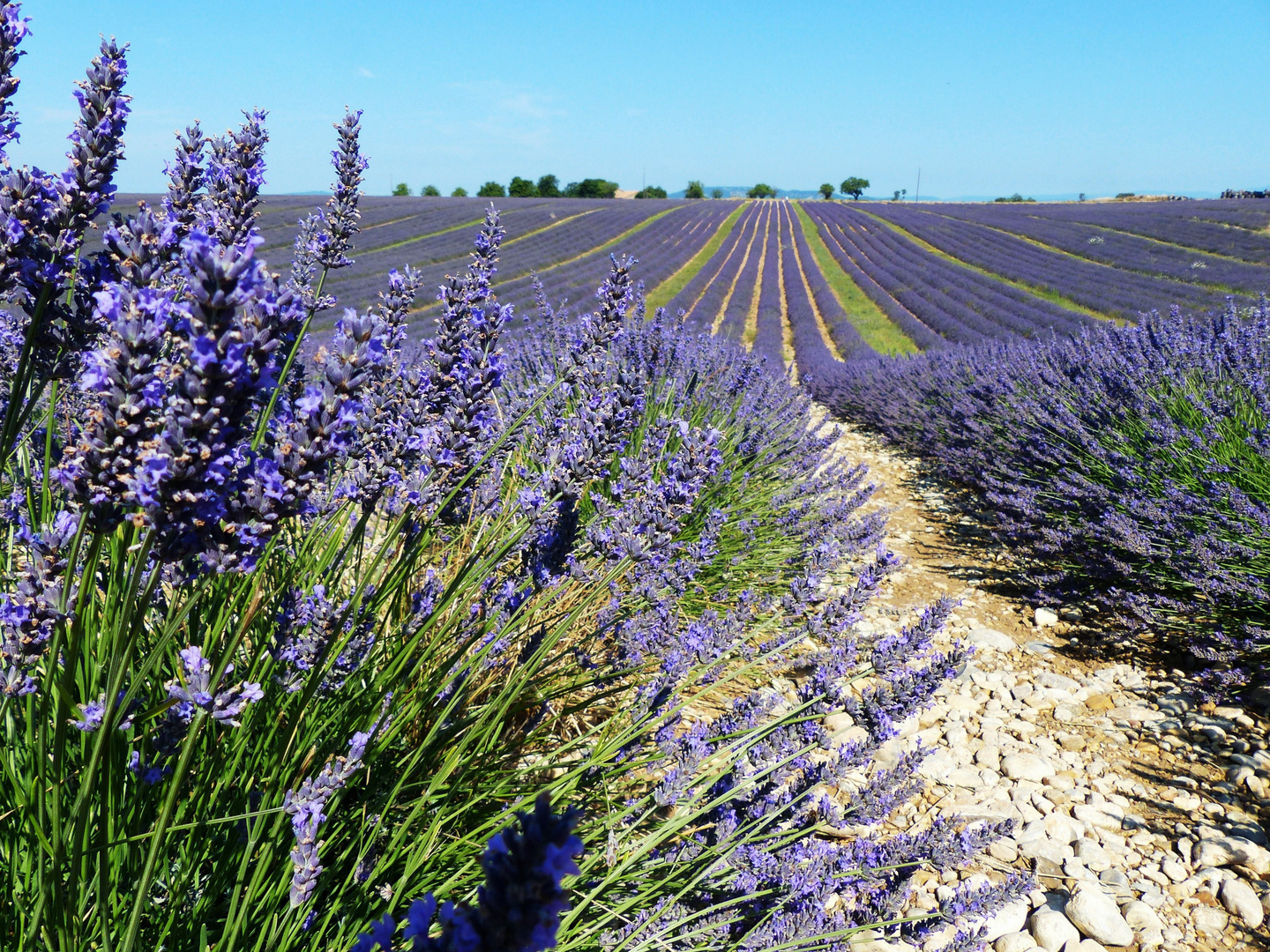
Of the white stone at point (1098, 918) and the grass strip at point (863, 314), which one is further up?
the grass strip at point (863, 314)

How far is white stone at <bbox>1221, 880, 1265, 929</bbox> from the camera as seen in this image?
2.12m

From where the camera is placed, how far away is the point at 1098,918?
6.91 ft

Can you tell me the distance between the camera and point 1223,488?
3688 mm

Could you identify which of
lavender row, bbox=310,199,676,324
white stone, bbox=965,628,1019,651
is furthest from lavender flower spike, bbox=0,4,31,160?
lavender row, bbox=310,199,676,324

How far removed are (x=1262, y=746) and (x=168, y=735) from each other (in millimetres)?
3833

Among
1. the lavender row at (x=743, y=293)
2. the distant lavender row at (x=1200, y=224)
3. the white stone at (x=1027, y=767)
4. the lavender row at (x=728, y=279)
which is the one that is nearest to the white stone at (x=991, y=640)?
the white stone at (x=1027, y=767)

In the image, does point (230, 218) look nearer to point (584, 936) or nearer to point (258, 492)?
point (258, 492)

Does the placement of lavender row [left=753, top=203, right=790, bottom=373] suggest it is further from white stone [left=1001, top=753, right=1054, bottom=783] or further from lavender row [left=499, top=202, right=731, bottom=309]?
white stone [left=1001, top=753, right=1054, bottom=783]

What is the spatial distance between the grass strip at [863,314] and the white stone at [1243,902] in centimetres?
1205

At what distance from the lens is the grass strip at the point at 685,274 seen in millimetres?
19367

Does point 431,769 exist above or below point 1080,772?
above

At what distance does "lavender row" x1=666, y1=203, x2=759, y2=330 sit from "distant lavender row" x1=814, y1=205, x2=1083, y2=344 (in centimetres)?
468

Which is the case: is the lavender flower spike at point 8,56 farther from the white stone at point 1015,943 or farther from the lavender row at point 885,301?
the lavender row at point 885,301

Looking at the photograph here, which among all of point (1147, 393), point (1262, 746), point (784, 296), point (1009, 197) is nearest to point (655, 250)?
point (784, 296)
